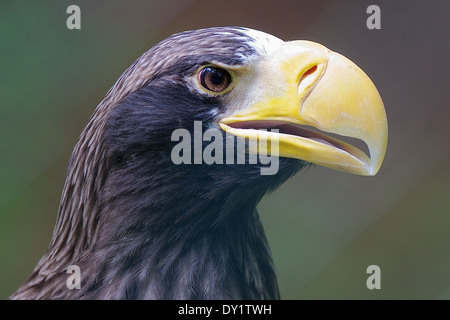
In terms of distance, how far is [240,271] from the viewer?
126 centimetres

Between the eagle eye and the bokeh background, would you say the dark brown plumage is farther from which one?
the bokeh background

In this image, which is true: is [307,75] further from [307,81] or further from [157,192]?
[157,192]

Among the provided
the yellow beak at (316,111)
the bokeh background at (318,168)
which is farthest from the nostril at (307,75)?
the bokeh background at (318,168)

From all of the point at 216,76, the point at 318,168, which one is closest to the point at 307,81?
the point at 216,76

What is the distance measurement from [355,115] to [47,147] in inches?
51.0

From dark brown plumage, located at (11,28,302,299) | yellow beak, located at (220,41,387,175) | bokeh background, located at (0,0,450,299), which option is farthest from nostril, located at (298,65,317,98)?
bokeh background, located at (0,0,450,299)

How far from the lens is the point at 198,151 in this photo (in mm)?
1111

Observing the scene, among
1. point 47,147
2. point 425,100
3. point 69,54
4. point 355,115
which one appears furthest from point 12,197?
point 425,100

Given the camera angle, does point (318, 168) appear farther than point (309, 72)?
Yes

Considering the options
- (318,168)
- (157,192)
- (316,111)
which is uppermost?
(318,168)

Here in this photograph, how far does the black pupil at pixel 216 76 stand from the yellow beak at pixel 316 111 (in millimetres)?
69

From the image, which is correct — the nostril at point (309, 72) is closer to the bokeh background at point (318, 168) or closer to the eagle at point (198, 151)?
the eagle at point (198, 151)

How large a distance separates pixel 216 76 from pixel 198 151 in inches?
6.0

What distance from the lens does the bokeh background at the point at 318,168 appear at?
6.03ft
